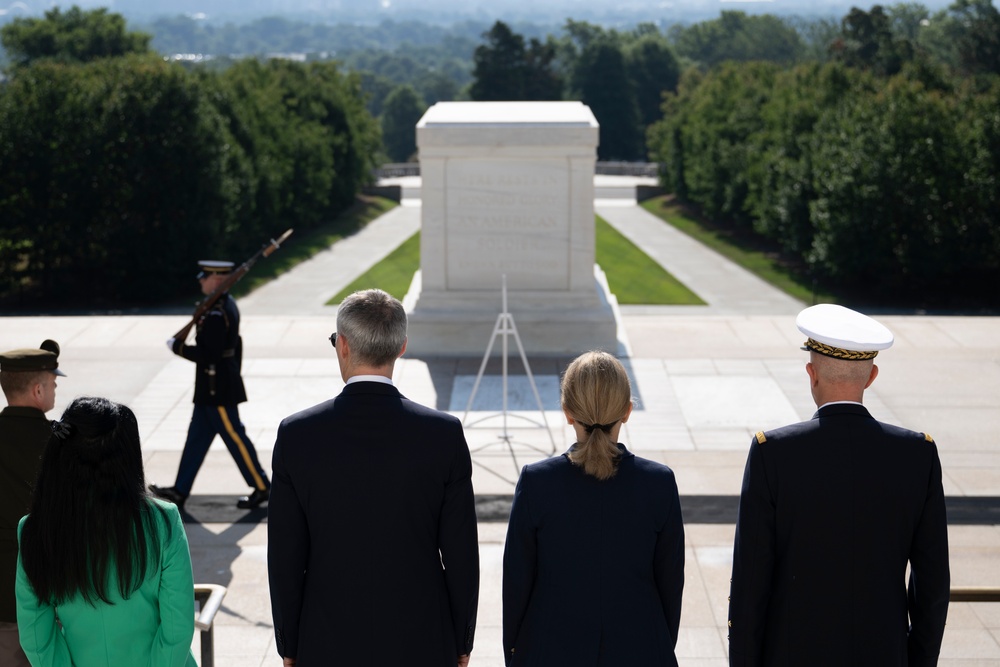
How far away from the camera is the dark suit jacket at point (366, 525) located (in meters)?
3.52

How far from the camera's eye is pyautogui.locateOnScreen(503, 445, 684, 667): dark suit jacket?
11.2ft

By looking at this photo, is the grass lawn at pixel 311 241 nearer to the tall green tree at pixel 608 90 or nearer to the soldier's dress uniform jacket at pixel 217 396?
the soldier's dress uniform jacket at pixel 217 396

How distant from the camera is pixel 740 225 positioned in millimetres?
41656

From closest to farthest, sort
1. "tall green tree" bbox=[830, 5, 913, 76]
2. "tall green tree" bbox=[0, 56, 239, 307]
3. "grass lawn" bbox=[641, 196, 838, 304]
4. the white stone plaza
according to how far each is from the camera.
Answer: the white stone plaza → "tall green tree" bbox=[0, 56, 239, 307] → "grass lawn" bbox=[641, 196, 838, 304] → "tall green tree" bbox=[830, 5, 913, 76]

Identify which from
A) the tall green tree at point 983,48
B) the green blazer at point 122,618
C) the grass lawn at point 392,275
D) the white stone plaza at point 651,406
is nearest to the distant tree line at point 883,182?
the grass lawn at point 392,275

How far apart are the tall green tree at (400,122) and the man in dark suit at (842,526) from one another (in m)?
122

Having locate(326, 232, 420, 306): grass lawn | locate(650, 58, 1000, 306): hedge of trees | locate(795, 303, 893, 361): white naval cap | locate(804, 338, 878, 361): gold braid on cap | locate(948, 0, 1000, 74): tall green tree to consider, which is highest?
locate(948, 0, 1000, 74): tall green tree

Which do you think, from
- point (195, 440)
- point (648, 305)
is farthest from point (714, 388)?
point (648, 305)

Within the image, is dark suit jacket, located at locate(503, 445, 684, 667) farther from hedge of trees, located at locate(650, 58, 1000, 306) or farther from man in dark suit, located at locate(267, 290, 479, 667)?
hedge of trees, located at locate(650, 58, 1000, 306)

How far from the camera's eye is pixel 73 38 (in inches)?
2279

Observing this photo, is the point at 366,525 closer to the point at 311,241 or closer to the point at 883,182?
the point at 883,182

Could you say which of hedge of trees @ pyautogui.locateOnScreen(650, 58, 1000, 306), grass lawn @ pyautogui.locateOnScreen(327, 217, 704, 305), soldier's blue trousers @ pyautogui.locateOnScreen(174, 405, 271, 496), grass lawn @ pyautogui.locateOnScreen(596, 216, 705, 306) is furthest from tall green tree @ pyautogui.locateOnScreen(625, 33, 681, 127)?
soldier's blue trousers @ pyautogui.locateOnScreen(174, 405, 271, 496)

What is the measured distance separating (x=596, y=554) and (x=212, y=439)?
4.60m

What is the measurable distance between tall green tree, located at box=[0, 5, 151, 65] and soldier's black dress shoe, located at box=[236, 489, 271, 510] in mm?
54096
